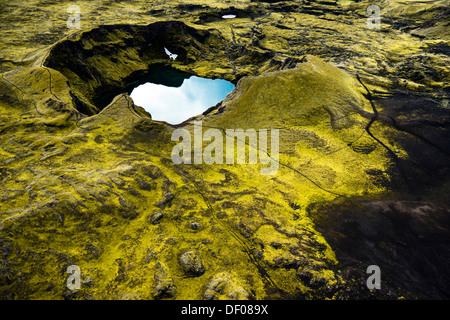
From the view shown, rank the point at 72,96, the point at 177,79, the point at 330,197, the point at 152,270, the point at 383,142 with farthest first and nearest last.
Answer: the point at 177,79
the point at 72,96
the point at 383,142
the point at 330,197
the point at 152,270

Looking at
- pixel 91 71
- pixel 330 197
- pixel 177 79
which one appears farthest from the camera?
pixel 177 79

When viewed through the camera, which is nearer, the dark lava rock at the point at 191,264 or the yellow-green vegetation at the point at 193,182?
the yellow-green vegetation at the point at 193,182

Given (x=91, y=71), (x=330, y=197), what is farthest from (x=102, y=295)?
(x=91, y=71)

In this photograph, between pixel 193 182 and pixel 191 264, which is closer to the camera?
pixel 191 264

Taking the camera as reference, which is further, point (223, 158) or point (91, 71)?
point (91, 71)

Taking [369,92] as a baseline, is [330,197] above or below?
below

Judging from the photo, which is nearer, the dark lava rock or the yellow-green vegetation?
the yellow-green vegetation

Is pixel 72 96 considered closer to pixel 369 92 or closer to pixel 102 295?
pixel 102 295

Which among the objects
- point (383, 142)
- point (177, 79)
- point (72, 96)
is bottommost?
point (177, 79)
